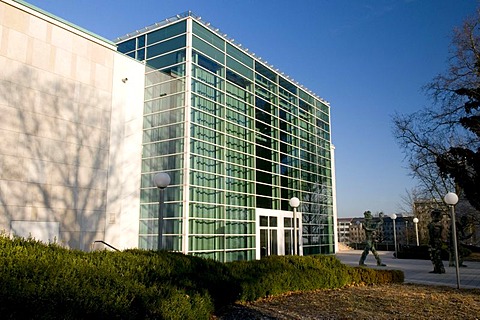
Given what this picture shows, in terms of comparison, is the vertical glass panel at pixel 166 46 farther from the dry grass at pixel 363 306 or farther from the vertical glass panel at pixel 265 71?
the dry grass at pixel 363 306

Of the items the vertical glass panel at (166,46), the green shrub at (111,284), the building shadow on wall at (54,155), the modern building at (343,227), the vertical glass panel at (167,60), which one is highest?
the vertical glass panel at (166,46)

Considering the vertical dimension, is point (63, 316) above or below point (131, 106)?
below

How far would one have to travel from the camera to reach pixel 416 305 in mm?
10086

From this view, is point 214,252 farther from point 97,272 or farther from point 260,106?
point 97,272

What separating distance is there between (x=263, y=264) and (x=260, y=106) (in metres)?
17.4

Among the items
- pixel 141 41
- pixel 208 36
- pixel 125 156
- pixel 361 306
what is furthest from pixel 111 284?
pixel 141 41

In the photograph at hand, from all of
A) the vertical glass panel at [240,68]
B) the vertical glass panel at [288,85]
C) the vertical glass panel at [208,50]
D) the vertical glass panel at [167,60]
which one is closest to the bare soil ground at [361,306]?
the vertical glass panel at [167,60]

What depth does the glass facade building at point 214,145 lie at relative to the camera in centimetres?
2014

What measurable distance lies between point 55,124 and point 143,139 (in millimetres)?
5144

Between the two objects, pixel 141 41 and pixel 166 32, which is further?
pixel 141 41

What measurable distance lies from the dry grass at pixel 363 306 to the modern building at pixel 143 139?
17.5 feet

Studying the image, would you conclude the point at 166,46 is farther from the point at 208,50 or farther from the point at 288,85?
the point at 288,85

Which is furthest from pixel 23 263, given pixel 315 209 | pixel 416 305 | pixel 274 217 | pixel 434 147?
pixel 315 209

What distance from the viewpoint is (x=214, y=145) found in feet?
73.0
